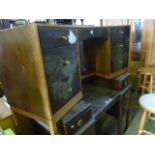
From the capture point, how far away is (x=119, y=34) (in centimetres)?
150

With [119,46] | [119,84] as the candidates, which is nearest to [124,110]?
[119,84]

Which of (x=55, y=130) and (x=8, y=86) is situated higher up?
(x=8, y=86)

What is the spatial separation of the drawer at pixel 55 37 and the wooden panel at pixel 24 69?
0.04 m

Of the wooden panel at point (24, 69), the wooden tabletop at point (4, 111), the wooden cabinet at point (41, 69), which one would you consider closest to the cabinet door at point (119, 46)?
the wooden cabinet at point (41, 69)

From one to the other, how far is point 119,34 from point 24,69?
1091mm

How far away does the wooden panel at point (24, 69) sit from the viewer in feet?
2.20

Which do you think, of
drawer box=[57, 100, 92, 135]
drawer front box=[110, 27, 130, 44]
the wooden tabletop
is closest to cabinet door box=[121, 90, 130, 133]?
drawer front box=[110, 27, 130, 44]

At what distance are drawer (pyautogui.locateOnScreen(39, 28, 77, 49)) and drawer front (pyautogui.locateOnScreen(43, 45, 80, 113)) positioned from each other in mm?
25

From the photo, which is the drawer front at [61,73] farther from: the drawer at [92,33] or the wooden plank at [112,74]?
the wooden plank at [112,74]

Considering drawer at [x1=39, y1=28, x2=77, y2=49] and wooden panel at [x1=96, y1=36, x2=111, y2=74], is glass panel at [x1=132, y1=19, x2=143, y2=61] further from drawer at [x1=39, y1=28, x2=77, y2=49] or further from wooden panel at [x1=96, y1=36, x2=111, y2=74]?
drawer at [x1=39, y1=28, x2=77, y2=49]

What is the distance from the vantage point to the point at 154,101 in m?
1.26
